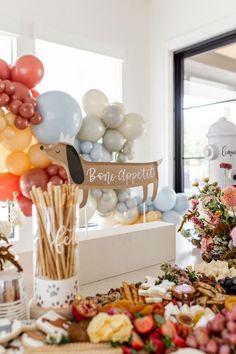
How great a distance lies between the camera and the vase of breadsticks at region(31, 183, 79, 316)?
28.1 inches

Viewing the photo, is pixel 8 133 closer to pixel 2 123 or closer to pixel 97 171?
pixel 2 123

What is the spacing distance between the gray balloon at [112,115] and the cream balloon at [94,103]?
0.04 meters

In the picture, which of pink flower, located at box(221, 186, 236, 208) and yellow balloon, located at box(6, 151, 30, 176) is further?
yellow balloon, located at box(6, 151, 30, 176)

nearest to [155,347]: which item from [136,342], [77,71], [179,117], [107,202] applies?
[136,342]

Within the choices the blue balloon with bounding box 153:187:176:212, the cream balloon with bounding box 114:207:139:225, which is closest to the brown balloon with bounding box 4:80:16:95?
the cream balloon with bounding box 114:207:139:225

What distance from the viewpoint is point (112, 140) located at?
5.47 ft

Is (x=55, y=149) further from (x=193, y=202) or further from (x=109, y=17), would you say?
(x=109, y=17)

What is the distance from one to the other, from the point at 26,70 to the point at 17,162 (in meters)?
0.40

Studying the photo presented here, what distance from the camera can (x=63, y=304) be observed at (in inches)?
28.4

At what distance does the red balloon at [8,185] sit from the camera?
1442 millimetres

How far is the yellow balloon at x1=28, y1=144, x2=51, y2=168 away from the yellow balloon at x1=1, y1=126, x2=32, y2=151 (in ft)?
0.13

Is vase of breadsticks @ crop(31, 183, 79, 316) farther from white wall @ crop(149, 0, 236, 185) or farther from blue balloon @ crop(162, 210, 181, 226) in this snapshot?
white wall @ crop(149, 0, 236, 185)

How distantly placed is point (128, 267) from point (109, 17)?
7.95 feet

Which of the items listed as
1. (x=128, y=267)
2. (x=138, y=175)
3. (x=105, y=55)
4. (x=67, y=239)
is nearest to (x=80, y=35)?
(x=105, y=55)
